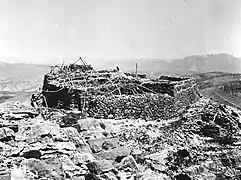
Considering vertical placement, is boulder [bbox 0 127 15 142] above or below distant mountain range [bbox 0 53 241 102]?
above

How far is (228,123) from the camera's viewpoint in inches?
550

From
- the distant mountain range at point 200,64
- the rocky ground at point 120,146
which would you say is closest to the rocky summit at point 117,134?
the rocky ground at point 120,146

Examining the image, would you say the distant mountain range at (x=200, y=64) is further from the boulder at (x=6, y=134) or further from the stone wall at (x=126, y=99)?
the boulder at (x=6, y=134)

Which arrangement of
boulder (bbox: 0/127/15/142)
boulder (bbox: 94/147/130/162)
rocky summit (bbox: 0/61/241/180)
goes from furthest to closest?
boulder (bbox: 94/147/130/162)
boulder (bbox: 0/127/15/142)
rocky summit (bbox: 0/61/241/180)

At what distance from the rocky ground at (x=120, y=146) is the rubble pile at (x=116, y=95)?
587 millimetres

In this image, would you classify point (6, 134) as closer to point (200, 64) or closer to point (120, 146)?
point (120, 146)

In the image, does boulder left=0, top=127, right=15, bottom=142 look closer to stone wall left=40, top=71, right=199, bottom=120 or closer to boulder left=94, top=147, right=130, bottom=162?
boulder left=94, top=147, right=130, bottom=162

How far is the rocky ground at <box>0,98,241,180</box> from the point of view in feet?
30.3

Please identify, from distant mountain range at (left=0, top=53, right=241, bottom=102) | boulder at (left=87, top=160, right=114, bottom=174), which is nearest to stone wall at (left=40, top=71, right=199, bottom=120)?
boulder at (left=87, top=160, right=114, bottom=174)

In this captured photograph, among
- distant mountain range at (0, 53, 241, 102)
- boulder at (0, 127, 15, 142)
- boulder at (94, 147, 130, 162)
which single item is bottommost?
distant mountain range at (0, 53, 241, 102)

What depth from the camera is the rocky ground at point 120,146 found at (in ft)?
30.3

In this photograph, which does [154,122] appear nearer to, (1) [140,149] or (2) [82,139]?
(1) [140,149]

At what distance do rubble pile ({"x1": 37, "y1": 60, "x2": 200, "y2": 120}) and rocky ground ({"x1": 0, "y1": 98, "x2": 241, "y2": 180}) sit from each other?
0.59 metres

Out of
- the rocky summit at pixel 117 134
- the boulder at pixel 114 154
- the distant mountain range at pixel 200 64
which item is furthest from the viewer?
the distant mountain range at pixel 200 64
